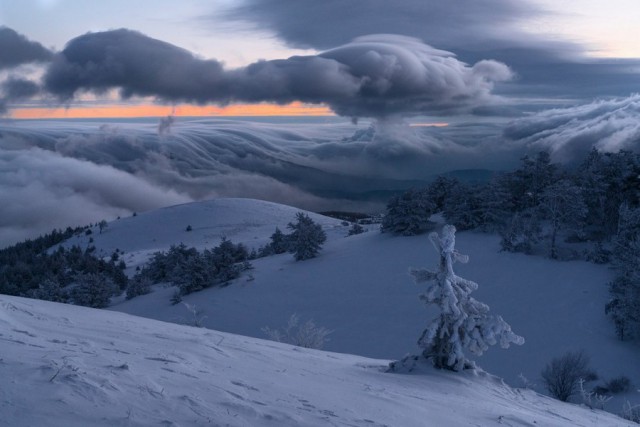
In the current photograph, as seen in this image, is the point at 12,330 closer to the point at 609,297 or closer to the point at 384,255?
the point at 609,297

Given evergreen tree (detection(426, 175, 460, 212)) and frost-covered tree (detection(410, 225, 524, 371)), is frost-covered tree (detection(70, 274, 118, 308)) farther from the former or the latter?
frost-covered tree (detection(410, 225, 524, 371))

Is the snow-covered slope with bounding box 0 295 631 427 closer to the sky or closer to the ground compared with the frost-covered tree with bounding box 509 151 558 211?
closer to the ground

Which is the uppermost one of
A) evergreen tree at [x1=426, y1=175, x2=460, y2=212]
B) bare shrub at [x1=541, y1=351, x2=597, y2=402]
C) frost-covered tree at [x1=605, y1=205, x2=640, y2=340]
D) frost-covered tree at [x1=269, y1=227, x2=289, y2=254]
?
evergreen tree at [x1=426, y1=175, x2=460, y2=212]

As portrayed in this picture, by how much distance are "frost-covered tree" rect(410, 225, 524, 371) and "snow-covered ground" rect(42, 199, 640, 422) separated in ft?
10.4

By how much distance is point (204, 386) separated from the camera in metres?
5.79

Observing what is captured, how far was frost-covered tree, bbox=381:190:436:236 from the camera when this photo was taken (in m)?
26.8

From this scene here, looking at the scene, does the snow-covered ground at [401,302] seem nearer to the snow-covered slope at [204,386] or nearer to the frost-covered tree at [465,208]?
the frost-covered tree at [465,208]

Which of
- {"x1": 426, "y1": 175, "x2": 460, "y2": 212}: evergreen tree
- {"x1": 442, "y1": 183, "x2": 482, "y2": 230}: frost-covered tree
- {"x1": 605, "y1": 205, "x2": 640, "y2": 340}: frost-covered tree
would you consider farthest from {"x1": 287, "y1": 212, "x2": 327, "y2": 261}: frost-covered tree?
{"x1": 605, "y1": 205, "x2": 640, "y2": 340}: frost-covered tree

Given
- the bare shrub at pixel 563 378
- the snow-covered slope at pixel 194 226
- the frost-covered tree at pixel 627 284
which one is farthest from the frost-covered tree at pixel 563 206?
the snow-covered slope at pixel 194 226

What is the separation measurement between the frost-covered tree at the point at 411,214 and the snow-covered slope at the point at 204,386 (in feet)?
53.9

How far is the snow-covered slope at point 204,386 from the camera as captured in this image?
15.3ft

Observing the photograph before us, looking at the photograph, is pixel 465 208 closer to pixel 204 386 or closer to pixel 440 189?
pixel 440 189

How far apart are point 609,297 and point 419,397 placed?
13.0m

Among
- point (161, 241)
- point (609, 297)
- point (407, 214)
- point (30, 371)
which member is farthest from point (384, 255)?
point (161, 241)
